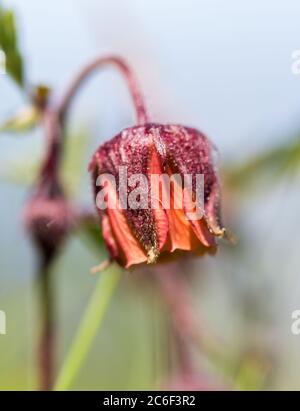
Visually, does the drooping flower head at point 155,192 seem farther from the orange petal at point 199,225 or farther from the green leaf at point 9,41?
the green leaf at point 9,41

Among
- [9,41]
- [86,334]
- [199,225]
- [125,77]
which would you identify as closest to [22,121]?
[9,41]

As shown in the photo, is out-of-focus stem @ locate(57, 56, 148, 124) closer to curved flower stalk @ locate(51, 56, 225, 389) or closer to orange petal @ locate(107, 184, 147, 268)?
curved flower stalk @ locate(51, 56, 225, 389)

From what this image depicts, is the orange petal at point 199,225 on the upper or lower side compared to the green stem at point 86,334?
upper

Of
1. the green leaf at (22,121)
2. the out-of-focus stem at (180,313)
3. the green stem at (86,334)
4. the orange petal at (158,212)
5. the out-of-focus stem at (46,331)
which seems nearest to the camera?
the orange petal at (158,212)

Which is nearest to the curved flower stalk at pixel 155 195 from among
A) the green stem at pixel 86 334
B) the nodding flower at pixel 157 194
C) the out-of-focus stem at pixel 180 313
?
the nodding flower at pixel 157 194

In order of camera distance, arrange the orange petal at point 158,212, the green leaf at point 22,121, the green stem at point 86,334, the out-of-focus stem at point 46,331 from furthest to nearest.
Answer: the green leaf at point 22,121 < the out-of-focus stem at point 46,331 < the green stem at point 86,334 < the orange petal at point 158,212

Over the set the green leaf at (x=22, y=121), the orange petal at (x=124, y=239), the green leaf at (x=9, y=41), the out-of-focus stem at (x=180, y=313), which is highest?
the green leaf at (x=9, y=41)

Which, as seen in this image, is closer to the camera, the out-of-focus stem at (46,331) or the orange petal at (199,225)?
the orange petal at (199,225)

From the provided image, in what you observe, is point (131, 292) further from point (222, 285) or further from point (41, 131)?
point (41, 131)
